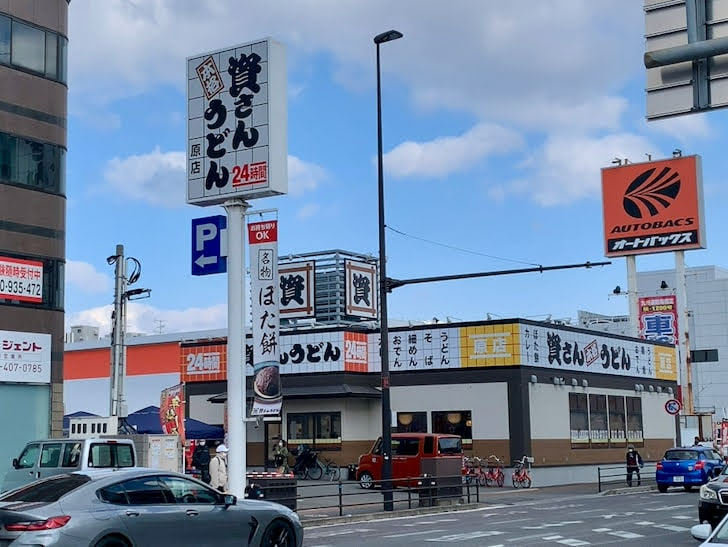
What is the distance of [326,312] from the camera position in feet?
150

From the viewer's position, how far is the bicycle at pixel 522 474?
38875 mm

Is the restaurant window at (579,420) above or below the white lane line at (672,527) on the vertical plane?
above

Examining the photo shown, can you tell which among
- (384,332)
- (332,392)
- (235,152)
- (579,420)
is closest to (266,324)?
(235,152)

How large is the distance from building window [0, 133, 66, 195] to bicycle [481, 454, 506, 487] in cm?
1884

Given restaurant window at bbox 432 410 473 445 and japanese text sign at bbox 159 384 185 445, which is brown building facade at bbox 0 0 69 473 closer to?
japanese text sign at bbox 159 384 185 445

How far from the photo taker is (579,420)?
144 ft

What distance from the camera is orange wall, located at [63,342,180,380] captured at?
61.9 metres

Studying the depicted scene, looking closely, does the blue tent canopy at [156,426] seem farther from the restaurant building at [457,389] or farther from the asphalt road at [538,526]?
the asphalt road at [538,526]

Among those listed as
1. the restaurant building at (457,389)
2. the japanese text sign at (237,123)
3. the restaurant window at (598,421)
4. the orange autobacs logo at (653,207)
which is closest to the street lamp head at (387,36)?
the japanese text sign at (237,123)

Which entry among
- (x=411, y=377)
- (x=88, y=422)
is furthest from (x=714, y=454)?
(x=88, y=422)

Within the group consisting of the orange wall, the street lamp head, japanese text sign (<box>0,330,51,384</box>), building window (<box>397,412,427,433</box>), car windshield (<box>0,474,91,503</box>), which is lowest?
car windshield (<box>0,474,91,503</box>)

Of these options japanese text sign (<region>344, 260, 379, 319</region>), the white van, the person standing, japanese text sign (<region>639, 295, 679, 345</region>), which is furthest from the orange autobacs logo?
the white van

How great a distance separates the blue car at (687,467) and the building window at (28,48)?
79.9 ft

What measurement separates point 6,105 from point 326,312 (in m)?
18.7
